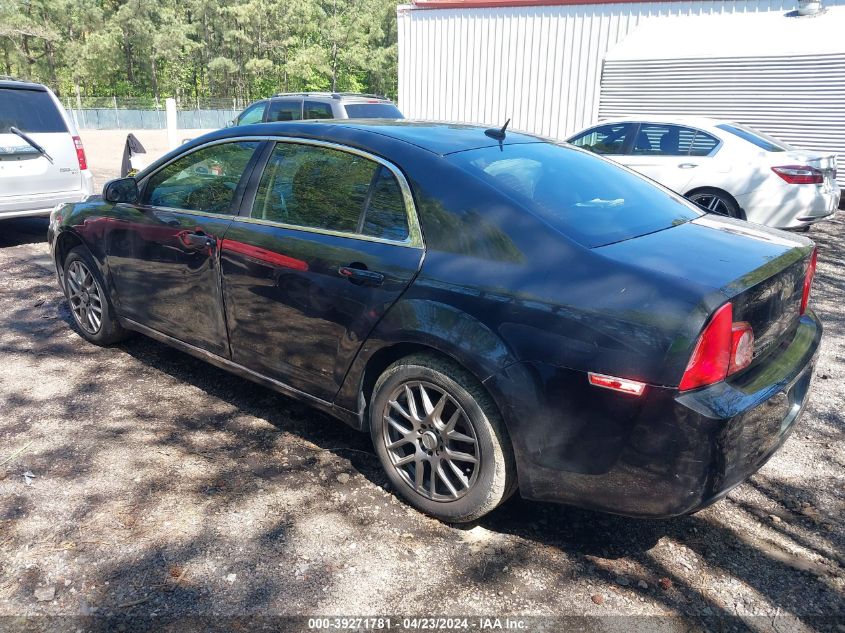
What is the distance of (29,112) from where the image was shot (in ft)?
24.6

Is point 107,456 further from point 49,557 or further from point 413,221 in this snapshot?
point 413,221

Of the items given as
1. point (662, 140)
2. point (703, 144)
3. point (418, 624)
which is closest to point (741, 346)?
point (418, 624)

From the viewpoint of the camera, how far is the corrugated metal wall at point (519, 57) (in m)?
15.5

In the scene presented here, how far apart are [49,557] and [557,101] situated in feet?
52.3

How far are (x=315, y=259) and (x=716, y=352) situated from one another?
1.79 meters

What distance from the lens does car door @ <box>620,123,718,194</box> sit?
27.5 ft

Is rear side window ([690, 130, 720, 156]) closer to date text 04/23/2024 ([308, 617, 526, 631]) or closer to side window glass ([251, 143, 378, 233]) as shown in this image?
side window glass ([251, 143, 378, 233])

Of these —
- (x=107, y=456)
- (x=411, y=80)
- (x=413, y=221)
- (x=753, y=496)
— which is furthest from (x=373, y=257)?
(x=411, y=80)

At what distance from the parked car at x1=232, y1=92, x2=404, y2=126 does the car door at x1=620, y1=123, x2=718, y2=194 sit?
409 cm

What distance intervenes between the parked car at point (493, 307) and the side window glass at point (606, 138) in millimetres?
5934

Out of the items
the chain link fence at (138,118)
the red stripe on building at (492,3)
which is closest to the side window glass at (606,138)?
the red stripe on building at (492,3)

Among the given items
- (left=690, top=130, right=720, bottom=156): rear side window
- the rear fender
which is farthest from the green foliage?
the rear fender

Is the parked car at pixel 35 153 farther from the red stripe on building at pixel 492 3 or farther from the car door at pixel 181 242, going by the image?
the red stripe on building at pixel 492 3

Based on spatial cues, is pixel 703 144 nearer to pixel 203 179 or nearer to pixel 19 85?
pixel 203 179
